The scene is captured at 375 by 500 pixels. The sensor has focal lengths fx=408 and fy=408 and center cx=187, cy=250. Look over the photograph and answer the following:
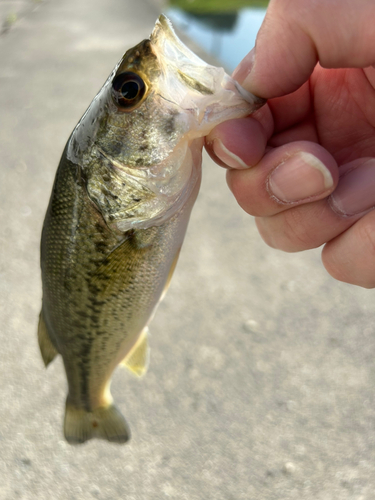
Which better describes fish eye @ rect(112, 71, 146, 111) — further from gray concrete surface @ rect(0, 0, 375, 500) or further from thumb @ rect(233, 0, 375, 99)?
gray concrete surface @ rect(0, 0, 375, 500)

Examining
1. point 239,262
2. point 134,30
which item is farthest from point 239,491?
point 134,30

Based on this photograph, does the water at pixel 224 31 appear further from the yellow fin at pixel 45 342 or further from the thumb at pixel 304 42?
the yellow fin at pixel 45 342

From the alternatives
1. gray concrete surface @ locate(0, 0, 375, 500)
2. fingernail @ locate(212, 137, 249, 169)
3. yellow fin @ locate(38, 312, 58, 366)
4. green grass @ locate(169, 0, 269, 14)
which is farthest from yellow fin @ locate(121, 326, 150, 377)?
green grass @ locate(169, 0, 269, 14)

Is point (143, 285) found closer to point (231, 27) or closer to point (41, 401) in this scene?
point (41, 401)

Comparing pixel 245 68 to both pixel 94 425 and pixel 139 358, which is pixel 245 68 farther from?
pixel 94 425

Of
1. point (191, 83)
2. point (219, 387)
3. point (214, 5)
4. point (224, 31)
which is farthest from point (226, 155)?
point (214, 5)

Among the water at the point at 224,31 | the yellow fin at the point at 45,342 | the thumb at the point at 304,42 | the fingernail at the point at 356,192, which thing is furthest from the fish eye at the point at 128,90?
the water at the point at 224,31
